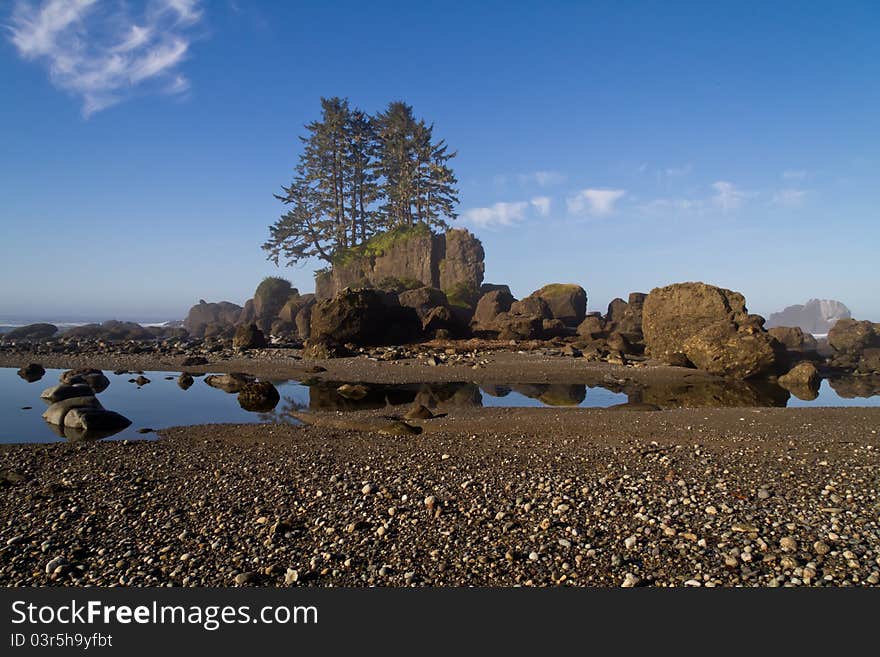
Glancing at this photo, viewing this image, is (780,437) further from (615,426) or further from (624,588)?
(624,588)

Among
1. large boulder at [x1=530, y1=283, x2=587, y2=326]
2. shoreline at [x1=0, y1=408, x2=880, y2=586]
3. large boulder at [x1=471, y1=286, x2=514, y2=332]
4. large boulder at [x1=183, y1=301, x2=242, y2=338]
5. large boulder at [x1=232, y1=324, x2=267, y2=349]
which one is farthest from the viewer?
large boulder at [x1=183, y1=301, x2=242, y2=338]

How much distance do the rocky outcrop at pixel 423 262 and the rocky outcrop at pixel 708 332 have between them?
90.0 ft

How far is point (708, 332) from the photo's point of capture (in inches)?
1049

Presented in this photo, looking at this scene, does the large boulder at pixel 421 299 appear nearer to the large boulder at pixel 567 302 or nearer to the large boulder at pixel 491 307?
the large boulder at pixel 491 307

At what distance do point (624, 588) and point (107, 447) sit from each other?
11.7 metres

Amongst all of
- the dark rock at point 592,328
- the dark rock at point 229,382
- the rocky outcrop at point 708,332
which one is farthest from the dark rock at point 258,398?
the dark rock at point 592,328

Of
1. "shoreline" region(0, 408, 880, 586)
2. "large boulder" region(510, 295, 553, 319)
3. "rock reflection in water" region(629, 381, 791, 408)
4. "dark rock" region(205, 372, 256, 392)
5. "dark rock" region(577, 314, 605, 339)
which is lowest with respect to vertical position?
"rock reflection in water" region(629, 381, 791, 408)

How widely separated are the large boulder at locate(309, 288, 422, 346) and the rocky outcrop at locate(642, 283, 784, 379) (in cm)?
1656

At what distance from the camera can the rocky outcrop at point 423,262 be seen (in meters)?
56.8

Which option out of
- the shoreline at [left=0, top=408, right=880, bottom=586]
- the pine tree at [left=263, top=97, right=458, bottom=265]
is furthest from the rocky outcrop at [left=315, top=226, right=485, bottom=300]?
the shoreline at [left=0, top=408, right=880, bottom=586]

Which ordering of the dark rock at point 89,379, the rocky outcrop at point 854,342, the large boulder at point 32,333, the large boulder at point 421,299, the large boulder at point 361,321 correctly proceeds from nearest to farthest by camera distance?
the dark rock at point 89,379 < the rocky outcrop at point 854,342 < the large boulder at point 361,321 < the large boulder at point 421,299 < the large boulder at point 32,333

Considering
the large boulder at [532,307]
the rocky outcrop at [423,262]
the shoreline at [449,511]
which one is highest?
the rocky outcrop at [423,262]

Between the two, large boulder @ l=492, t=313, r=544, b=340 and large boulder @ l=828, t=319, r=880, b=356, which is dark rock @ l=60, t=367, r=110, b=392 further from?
large boulder @ l=828, t=319, r=880, b=356

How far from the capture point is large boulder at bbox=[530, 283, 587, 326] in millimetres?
47969
